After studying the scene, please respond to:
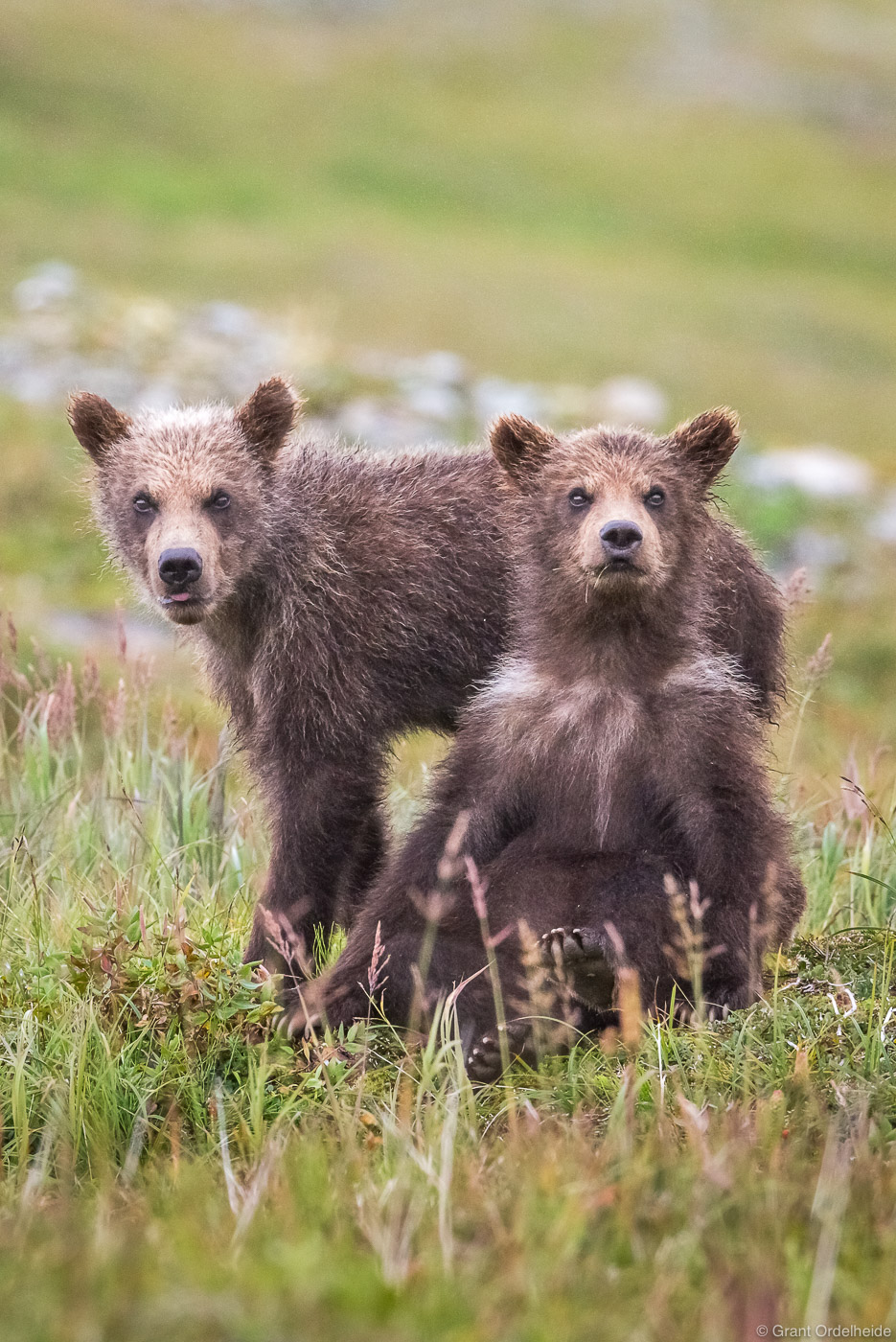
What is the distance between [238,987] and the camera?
4492 mm

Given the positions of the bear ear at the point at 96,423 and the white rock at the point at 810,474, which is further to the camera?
the white rock at the point at 810,474

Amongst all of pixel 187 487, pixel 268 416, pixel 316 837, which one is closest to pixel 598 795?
pixel 316 837

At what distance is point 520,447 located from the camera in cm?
534

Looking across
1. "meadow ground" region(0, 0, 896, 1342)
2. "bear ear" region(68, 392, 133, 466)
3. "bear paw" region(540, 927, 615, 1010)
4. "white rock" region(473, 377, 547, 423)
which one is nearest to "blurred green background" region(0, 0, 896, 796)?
"white rock" region(473, 377, 547, 423)

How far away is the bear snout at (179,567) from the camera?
17.5 ft

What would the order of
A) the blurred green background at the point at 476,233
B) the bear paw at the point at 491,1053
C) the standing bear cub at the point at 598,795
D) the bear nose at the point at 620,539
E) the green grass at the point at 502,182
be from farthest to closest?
the green grass at the point at 502,182
the blurred green background at the point at 476,233
the bear nose at the point at 620,539
the standing bear cub at the point at 598,795
the bear paw at the point at 491,1053

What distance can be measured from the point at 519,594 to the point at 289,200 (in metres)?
41.6

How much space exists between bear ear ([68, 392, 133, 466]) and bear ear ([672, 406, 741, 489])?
217cm

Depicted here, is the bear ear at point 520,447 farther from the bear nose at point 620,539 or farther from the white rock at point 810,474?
the white rock at point 810,474

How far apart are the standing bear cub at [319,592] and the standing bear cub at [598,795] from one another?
469mm

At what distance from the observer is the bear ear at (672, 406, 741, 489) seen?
17.1 feet

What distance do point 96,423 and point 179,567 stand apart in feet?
3.58

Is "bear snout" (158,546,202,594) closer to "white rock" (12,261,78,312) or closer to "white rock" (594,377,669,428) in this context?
"white rock" (594,377,669,428)

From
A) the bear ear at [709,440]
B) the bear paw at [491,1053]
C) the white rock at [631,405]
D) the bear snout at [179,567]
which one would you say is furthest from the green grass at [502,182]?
the bear paw at [491,1053]
